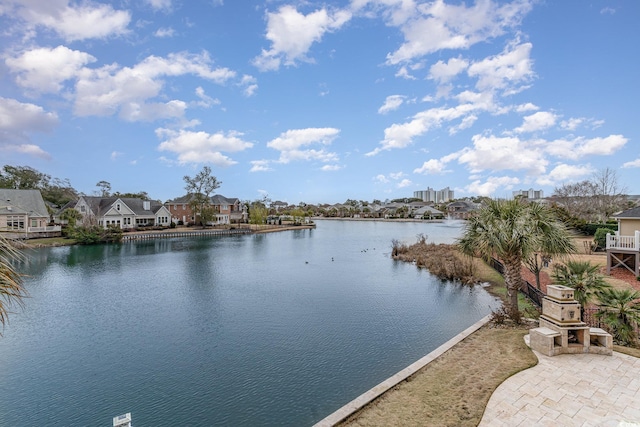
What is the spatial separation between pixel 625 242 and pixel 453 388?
53.7 feet

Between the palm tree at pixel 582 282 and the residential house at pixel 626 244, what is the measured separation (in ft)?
30.3

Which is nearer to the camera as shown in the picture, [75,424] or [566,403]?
[566,403]

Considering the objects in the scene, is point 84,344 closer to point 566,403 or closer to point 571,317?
point 566,403

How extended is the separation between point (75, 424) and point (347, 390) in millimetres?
6104

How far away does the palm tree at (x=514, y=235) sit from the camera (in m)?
10.6

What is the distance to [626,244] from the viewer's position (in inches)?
654

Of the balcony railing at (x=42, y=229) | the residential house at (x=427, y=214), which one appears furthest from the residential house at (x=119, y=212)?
the residential house at (x=427, y=214)

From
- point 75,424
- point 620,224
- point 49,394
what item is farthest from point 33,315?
point 620,224

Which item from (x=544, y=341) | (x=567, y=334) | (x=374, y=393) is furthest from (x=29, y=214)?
(x=567, y=334)

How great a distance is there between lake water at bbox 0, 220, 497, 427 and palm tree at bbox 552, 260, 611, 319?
366cm

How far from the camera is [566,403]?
5.80m

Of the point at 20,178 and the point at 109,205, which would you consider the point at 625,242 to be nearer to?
the point at 109,205

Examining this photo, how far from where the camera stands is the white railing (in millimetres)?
15953

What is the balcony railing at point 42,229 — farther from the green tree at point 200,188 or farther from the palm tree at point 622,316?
the palm tree at point 622,316
